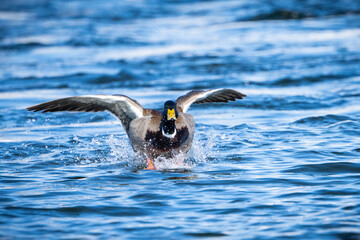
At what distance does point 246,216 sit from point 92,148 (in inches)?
157

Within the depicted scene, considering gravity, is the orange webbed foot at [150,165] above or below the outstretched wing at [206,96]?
below

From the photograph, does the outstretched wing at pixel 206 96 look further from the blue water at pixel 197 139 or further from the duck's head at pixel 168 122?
the duck's head at pixel 168 122

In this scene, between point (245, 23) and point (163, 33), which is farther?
point (245, 23)

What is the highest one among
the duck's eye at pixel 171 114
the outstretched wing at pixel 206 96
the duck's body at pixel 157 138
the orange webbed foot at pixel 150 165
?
the outstretched wing at pixel 206 96

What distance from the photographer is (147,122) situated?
8.38 meters

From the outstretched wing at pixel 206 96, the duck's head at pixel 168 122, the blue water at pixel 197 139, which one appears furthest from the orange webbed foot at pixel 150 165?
the outstretched wing at pixel 206 96

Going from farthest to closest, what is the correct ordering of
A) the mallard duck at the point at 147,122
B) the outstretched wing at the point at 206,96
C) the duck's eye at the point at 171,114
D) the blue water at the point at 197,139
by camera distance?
the outstretched wing at the point at 206,96 → the mallard duck at the point at 147,122 → the duck's eye at the point at 171,114 → the blue water at the point at 197,139

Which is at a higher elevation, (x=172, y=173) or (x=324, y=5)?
(x=324, y=5)

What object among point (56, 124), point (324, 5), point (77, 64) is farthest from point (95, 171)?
point (324, 5)

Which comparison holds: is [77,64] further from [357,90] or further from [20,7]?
[20,7]

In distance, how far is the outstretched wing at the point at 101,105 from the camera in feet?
27.0

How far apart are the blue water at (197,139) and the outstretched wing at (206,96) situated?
655mm

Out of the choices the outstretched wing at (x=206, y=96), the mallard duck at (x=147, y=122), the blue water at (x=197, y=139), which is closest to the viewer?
the blue water at (x=197, y=139)

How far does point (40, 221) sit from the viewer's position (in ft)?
19.5
